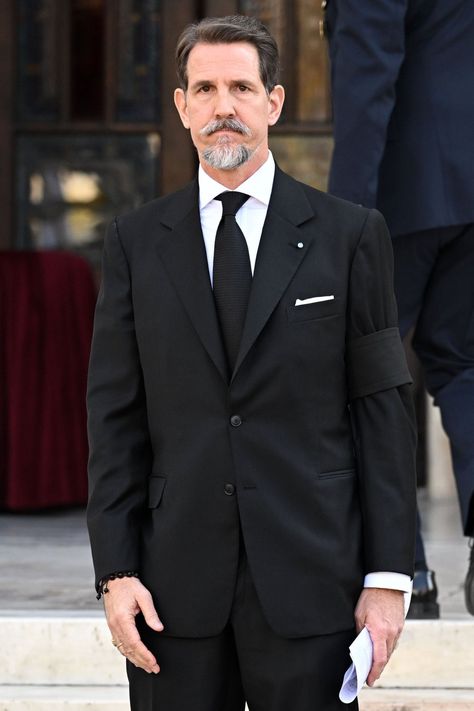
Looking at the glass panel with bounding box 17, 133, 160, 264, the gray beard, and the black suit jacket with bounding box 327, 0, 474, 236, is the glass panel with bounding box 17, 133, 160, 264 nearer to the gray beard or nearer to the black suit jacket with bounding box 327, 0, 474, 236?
the black suit jacket with bounding box 327, 0, 474, 236

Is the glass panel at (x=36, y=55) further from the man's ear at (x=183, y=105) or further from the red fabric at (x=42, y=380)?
→ the man's ear at (x=183, y=105)

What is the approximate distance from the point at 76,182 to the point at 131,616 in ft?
12.5

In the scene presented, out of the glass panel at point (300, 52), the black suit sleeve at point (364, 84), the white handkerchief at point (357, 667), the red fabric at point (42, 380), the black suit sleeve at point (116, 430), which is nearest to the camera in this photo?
the white handkerchief at point (357, 667)

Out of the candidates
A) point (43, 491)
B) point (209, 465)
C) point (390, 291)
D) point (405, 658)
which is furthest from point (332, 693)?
point (43, 491)

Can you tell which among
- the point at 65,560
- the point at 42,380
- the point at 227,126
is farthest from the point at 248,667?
the point at 42,380

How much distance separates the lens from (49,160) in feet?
18.6

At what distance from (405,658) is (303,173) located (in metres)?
2.82

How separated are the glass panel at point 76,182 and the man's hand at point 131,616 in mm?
3685

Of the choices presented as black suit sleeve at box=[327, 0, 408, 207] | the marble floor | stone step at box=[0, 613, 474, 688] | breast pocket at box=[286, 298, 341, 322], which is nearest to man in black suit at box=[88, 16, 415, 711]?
breast pocket at box=[286, 298, 341, 322]

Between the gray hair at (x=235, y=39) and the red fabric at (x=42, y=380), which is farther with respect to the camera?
the red fabric at (x=42, y=380)

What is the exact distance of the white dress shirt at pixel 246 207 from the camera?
2.19 meters

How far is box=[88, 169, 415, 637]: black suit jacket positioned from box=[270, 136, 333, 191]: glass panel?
137 inches

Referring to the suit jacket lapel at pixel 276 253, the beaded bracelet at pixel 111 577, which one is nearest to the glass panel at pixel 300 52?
the suit jacket lapel at pixel 276 253

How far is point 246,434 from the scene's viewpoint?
2092 mm
